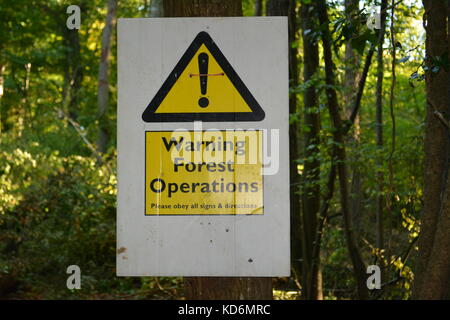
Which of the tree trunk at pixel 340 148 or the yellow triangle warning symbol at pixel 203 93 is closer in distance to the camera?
the yellow triangle warning symbol at pixel 203 93

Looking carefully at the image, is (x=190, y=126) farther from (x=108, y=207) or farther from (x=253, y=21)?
(x=108, y=207)

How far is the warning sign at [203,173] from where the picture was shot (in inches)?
120

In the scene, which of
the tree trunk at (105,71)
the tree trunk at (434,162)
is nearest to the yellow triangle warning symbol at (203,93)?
the tree trunk at (434,162)

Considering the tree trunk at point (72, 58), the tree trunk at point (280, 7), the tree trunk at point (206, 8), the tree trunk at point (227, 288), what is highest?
the tree trunk at point (72, 58)

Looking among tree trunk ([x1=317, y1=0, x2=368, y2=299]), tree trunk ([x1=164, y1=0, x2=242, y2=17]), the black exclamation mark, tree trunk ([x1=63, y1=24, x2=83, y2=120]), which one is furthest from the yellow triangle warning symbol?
tree trunk ([x1=63, y1=24, x2=83, y2=120])

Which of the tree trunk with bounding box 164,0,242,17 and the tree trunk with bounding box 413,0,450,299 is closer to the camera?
the tree trunk with bounding box 164,0,242,17

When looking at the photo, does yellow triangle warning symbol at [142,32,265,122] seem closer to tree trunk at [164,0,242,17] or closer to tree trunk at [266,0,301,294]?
tree trunk at [164,0,242,17]

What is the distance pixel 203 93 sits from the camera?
310 cm

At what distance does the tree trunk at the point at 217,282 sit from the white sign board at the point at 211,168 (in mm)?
340

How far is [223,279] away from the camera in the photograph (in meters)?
3.39

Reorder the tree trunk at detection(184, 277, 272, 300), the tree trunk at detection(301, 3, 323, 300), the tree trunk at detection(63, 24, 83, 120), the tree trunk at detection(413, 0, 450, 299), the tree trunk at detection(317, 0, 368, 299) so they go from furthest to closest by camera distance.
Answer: the tree trunk at detection(63, 24, 83, 120) < the tree trunk at detection(301, 3, 323, 300) < the tree trunk at detection(317, 0, 368, 299) < the tree trunk at detection(413, 0, 450, 299) < the tree trunk at detection(184, 277, 272, 300)

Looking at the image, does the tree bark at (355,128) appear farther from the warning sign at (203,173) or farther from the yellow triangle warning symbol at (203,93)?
the warning sign at (203,173)

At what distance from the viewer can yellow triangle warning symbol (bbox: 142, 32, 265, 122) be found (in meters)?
3.07

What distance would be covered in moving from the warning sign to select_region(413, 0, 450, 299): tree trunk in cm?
145
